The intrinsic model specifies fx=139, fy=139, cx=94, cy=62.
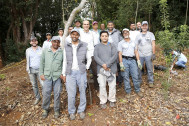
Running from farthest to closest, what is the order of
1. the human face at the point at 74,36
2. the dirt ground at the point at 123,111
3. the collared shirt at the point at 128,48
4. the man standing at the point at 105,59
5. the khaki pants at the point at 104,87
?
the collared shirt at the point at 128,48 < the khaki pants at the point at 104,87 < the man standing at the point at 105,59 < the dirt ground at the point at 123,111 < the human face at the point at 74,36

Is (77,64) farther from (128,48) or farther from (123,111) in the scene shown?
(123,111)

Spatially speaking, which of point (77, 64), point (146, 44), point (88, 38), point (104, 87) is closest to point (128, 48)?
point (146, 44)

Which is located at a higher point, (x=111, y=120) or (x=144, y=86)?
(x=144, y=86)

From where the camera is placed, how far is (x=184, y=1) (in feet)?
51.3

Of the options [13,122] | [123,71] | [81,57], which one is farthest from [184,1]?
[13,122]

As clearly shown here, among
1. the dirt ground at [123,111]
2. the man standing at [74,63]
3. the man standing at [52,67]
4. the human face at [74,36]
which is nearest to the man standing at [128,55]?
the dirt ground at [123,111]

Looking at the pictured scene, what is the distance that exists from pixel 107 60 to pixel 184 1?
55.1 feet

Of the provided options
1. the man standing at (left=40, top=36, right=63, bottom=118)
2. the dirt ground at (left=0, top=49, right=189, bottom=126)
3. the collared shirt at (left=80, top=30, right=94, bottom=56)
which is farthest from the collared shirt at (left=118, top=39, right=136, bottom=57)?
the man standing at (left=40, top=36, right=63, bottom=118)

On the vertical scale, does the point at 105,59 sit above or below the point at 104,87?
above

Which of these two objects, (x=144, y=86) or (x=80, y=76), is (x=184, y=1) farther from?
(x=80, y=76)

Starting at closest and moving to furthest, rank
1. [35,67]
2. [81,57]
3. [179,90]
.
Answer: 1. [81,57]
2. [35,67]
3. [179,90]

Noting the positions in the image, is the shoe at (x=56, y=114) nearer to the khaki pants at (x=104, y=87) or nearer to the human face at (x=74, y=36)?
the khaki pants at (x=104, y=87)

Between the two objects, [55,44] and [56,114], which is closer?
[55,44]

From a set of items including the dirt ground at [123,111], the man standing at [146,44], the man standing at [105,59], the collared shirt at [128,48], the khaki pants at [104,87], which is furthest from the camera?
the man standing at [146,44]
